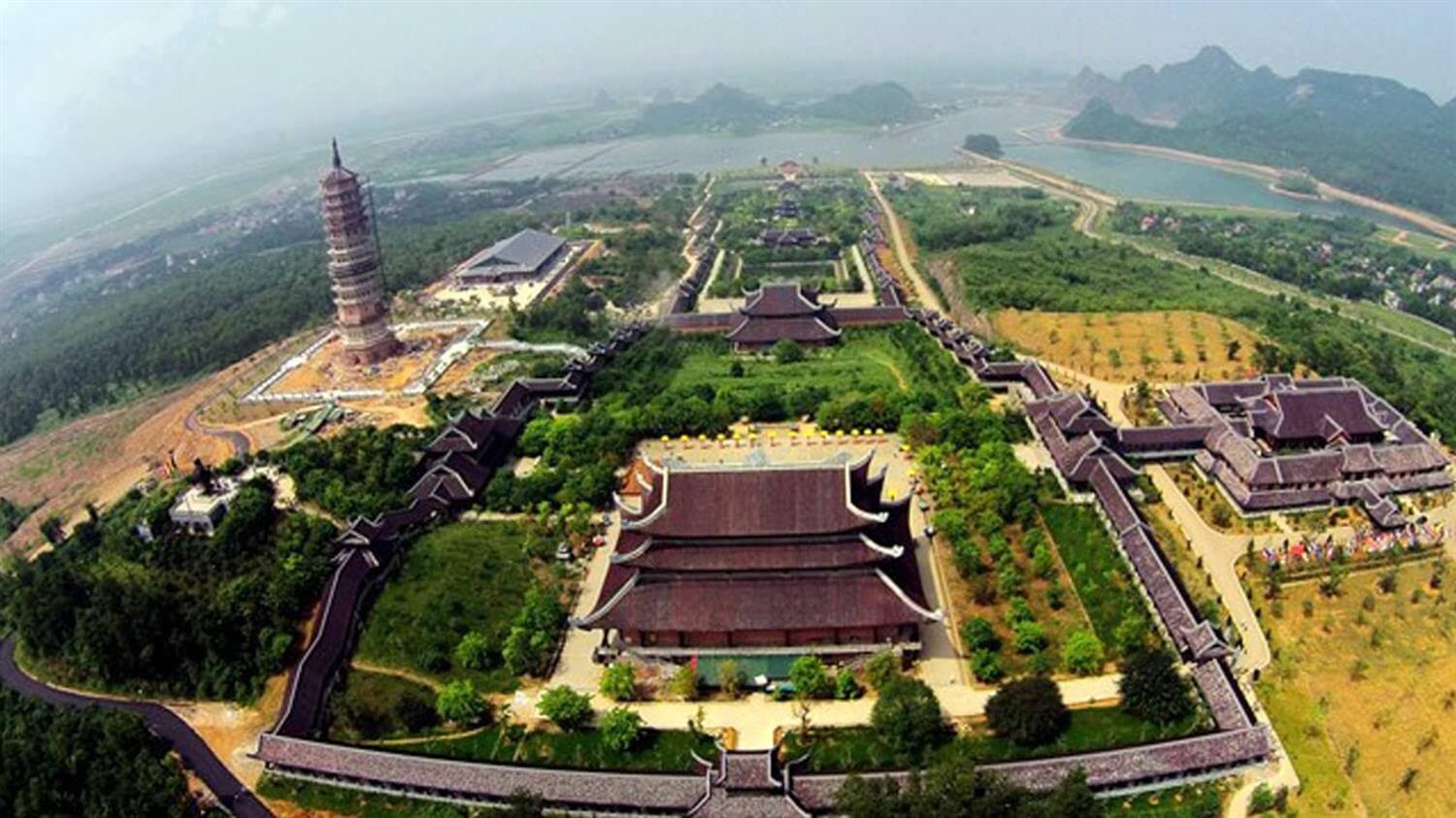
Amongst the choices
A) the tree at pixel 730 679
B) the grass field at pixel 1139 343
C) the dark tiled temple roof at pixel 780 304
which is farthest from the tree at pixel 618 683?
the dark tiled temple roof at pixel 780 304

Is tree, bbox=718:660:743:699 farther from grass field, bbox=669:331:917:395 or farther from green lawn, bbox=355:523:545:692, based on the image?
grass field, bbox=669:331:917:395

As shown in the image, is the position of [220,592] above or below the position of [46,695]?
above

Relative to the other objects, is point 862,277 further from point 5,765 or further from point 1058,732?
point 5,765

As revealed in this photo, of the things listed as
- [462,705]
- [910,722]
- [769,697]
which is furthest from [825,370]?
[462,705]

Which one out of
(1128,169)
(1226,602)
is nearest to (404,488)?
(1226,602)

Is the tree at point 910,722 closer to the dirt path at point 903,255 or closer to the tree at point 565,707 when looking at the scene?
the tree at point 565,707

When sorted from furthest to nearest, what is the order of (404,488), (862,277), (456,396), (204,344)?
(862,277) → (204,344) → (456,396) → (404,488)
